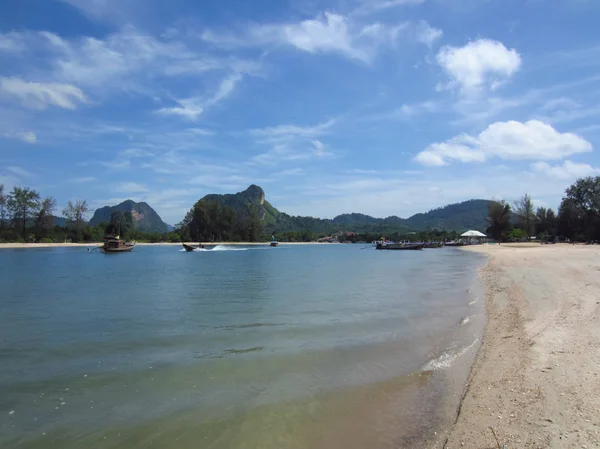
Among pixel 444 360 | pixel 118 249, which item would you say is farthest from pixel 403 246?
pixel 444 360

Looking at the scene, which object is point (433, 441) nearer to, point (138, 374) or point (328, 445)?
point (328, 445)

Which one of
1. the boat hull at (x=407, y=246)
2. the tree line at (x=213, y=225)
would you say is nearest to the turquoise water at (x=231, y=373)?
the boat hull at (x=407, y=246)

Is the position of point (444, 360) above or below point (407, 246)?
below

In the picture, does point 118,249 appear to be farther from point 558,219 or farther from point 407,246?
point 558,219

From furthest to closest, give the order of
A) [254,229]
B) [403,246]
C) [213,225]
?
1. [254,229]
2. [213,225]
3. [403,246]

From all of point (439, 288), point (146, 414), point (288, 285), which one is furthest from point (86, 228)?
point (146, 414)

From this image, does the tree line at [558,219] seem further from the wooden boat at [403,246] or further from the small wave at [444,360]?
the small wave at [444,360]

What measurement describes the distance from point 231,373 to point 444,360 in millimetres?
5224

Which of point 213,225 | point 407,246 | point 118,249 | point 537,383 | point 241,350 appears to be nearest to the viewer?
point 537,383

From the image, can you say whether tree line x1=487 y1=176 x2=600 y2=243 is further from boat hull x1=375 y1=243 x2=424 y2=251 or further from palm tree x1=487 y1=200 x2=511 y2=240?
boat hull x1=375 y1=243 x2=424 y2=251

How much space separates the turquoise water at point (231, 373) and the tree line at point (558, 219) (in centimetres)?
8295

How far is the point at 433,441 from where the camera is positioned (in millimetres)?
5590

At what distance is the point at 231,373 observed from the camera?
8.88 m

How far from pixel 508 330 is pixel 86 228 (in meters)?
128
